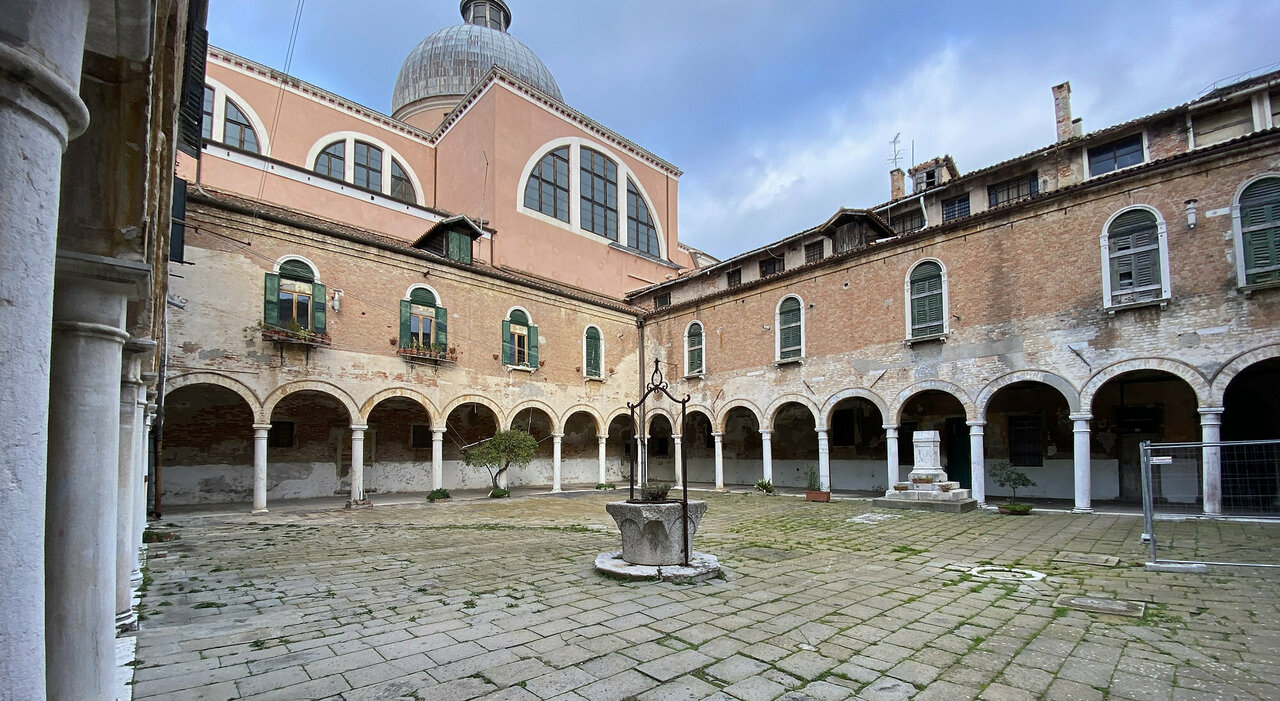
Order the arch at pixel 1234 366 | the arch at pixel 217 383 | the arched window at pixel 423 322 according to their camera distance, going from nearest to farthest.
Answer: the arch at pixel 1234 366 → the arch at pixel 217 383 → the arched window at pixel 423 322

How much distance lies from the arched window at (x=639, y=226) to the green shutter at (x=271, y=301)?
694 inches

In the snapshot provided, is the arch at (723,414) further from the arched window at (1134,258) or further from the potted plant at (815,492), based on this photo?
the arched window at (1134,258)

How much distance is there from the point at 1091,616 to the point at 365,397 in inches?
637

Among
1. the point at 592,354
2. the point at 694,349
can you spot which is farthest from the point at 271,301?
the point at 694,349

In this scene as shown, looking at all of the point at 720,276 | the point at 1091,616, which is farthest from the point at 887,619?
the point at 720,276

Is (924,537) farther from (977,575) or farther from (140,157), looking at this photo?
(140,157)

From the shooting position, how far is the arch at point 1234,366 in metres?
11.7

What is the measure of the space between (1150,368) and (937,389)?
14.6 ft

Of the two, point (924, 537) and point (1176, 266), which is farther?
point (1176, 266)

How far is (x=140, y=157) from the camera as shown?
8.52 ft

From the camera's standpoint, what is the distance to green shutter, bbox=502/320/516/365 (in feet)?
65.0

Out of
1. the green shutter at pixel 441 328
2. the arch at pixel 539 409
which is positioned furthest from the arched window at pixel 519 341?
the green shutter at pixel 441 328

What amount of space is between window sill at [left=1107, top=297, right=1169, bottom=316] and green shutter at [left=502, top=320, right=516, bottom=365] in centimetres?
1625

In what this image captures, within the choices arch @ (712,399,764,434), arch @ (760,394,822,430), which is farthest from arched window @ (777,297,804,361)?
arch @ (712,399,764,434)
